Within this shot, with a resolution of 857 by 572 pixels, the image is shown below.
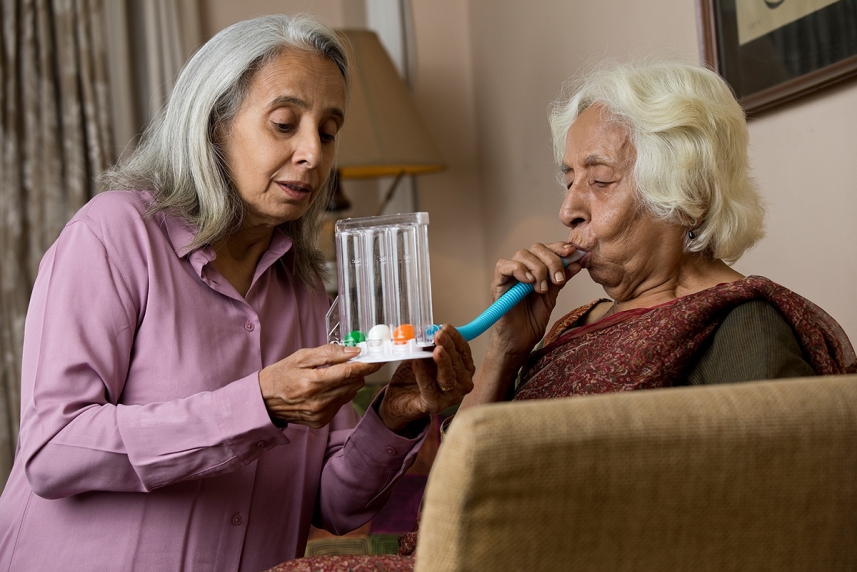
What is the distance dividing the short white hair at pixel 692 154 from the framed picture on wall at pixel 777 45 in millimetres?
252

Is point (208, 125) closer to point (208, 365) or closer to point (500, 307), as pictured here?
point (208, 365)

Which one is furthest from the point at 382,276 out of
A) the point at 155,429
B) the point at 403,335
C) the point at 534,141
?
the point at 534,141

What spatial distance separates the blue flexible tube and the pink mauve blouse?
250mm

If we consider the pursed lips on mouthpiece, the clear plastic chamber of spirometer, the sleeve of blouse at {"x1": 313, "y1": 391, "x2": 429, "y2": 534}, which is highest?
the pursed lips on mouthpiece

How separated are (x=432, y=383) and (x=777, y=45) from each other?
0.98m

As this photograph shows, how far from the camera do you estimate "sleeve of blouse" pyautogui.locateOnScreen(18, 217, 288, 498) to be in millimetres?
1083

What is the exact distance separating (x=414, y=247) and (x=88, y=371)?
1.61 ft

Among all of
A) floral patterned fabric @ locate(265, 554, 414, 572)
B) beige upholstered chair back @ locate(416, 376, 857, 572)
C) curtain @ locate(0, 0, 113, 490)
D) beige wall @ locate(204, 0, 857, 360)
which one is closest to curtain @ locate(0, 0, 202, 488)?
curtain @ locate(0, 0, 113, 490)

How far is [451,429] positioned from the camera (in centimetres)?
58

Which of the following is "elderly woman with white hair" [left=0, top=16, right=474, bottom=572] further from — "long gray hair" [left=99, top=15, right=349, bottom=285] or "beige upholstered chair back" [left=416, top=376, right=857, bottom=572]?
"beige upholstered chair back" [left=416, top=376, right=857, bottom=572]

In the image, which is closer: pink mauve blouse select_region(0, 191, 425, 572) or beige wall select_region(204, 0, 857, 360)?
pink mauve blouse select_region(0, 191, 425, 572)

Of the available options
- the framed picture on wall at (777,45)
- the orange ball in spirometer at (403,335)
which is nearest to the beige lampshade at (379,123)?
the framed picture on wall at (777,45)

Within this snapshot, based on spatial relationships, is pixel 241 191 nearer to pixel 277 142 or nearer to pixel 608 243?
pixel 277 142

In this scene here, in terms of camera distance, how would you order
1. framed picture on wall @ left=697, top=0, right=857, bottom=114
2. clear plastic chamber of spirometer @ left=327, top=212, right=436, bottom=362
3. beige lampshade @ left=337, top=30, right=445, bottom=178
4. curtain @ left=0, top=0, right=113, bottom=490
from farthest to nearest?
1. curtain @ left=0, top=0, right=113, bottom=490
2. beige lampshade @ left=337, top=30, right=445, bottom=178
3. framed picture on wall @ left=697, top=0, right=857, bottom=114
4. clear plastic chamber of spirometer @ left=327, top=212, right=436, bottom=362
